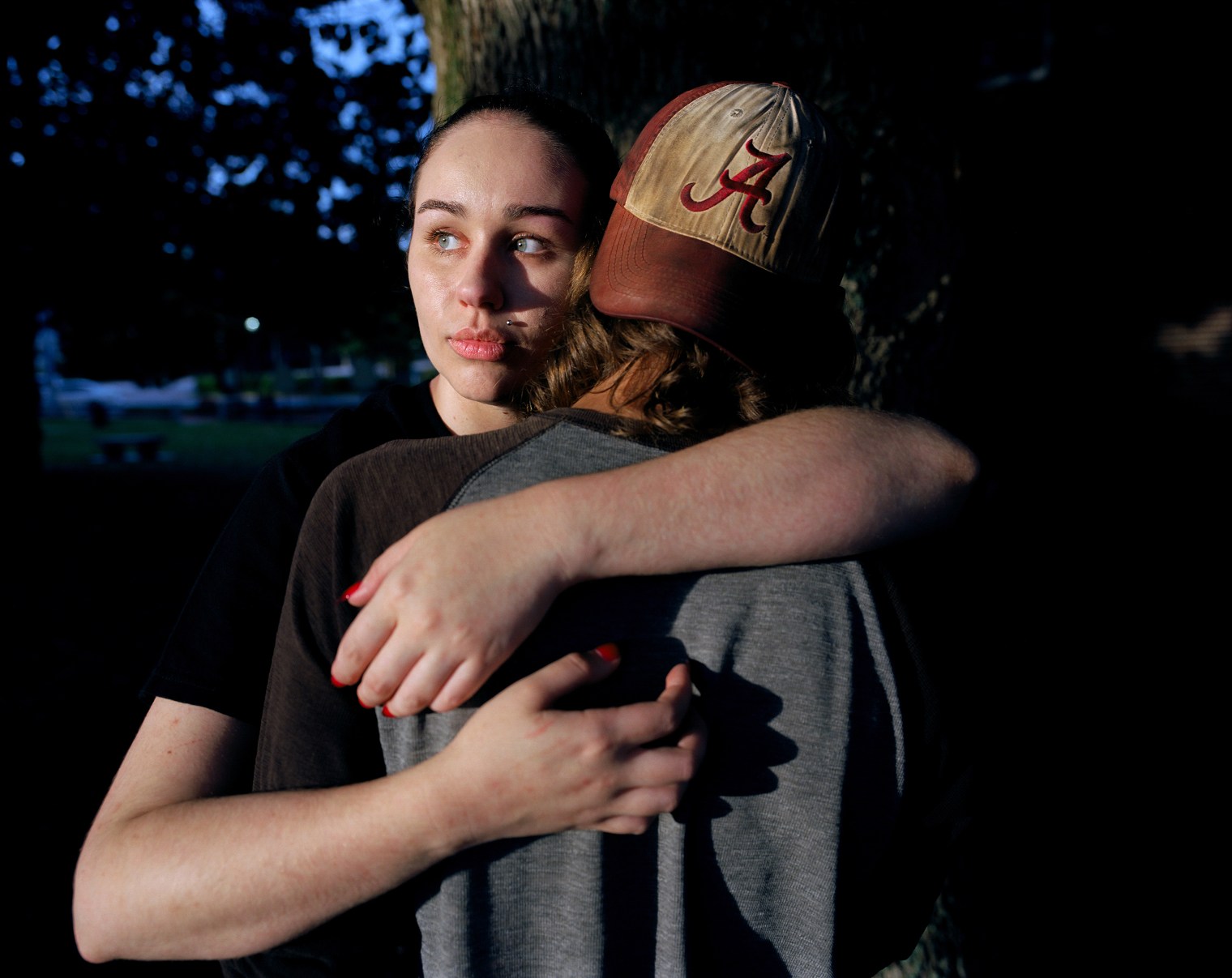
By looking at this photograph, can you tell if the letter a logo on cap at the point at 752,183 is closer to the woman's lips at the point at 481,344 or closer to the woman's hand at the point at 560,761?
the woman's lips at the point at 481,344

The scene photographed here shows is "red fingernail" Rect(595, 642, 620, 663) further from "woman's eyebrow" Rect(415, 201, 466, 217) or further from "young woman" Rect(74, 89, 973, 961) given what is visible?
"woman's eyebrow" Rect(415, 201, 466, 217)

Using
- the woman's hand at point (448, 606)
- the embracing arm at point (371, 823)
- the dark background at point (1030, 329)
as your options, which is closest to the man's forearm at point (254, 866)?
the embracing arm at point (371, 823)

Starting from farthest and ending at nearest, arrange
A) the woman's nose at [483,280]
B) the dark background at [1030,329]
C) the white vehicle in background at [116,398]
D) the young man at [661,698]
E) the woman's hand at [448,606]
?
the white vehicle in background at [116,398] → the dark background at [1030,329] → the woman's nose at [483,280] → the young man at [661,698] → the woman's hand at [448,606]

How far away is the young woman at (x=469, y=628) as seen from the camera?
1.09 meters

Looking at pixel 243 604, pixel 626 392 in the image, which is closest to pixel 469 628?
pixel 626 392

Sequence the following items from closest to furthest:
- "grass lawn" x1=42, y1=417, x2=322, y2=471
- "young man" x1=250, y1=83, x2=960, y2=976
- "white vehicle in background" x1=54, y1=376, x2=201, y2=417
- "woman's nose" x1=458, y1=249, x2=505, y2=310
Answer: "young man" x1=250, y1=83, x2=960, y2=976 < "woman's nose" x1=458, y1=249, x2=505, y2=310 < "grass lawn" x1=42, y1=417, x2=322, y2=471 < "white vehicle in background" x1=54, y1=376, x2=201, y2=417

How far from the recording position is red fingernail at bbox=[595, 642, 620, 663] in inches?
44.1

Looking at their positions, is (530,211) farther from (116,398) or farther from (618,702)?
(116,398)

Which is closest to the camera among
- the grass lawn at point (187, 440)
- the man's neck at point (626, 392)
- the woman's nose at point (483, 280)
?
the man's neck at point (626, 392)

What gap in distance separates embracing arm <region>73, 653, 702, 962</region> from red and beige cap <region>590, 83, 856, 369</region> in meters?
0.54

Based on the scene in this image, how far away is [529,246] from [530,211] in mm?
66

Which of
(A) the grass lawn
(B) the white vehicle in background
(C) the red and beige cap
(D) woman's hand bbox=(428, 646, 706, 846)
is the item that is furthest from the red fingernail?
(B) the white vehicle in background

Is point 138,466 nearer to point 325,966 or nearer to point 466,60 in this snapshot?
point 466,60

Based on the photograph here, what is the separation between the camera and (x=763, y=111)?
1364 mm
